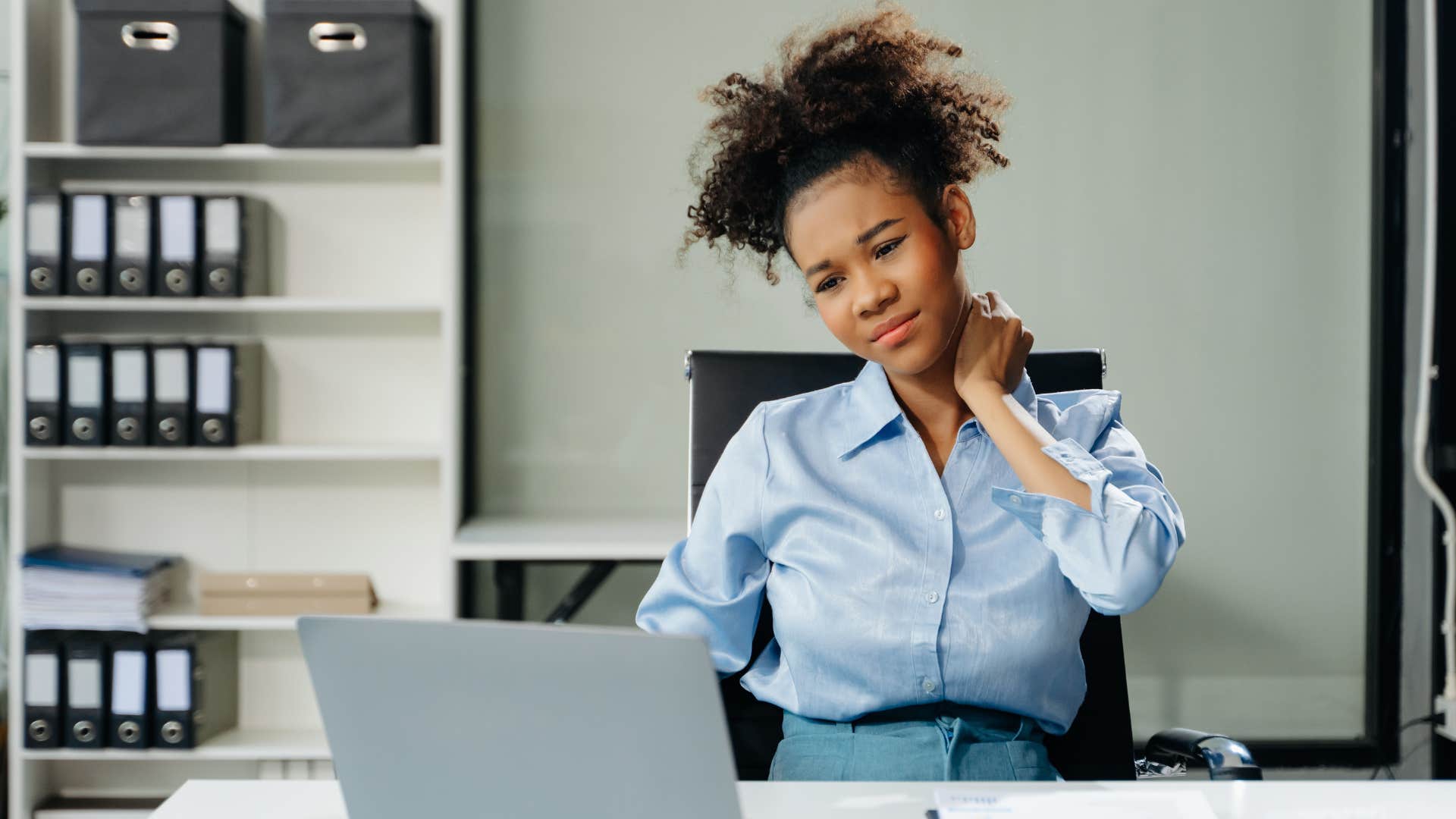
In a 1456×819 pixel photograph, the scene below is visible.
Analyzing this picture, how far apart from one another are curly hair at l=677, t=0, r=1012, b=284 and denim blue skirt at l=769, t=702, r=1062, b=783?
48 centimetres

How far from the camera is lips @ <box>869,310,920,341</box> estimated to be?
1109mm

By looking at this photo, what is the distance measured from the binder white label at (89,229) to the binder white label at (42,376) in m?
0.19

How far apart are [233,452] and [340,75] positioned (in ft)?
2.54

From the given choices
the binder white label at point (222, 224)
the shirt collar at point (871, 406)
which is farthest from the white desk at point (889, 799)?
the binder white label at point (222, 224)

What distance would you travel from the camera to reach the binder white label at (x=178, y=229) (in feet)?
7.31

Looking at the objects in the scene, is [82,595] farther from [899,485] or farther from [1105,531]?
[1105,531]

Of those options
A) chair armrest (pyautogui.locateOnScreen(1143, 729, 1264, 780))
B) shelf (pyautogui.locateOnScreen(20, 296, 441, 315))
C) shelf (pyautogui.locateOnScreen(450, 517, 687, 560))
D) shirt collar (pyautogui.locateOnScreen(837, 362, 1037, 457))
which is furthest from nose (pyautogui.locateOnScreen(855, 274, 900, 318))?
shelf (pyautogui.locateOnScreen(20, 296, 441, 315))

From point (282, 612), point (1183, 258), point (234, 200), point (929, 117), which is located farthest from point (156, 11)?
point (1183, 258)

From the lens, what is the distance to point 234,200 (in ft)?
7.37

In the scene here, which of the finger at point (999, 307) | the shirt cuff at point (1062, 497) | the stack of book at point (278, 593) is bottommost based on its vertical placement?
the stack of book at point (278, 593)

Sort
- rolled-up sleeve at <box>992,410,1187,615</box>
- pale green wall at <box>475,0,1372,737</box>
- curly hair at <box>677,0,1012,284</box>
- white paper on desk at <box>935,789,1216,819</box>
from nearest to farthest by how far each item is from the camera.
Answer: white paper on desk at <box>935,789,1216,819</box>
rolled-up sleeve at <box>992,410,1187,615</box>
curly hair at <box>677,0,1012,284</box>
pale green wall at <box>475,0,1372,737</box>

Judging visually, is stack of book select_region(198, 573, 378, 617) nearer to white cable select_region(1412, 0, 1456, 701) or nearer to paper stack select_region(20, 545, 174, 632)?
paper stack select_region(20, 545, 174, 632)

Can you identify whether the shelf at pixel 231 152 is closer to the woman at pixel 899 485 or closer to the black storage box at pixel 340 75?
the black storage box at pixel 340 75

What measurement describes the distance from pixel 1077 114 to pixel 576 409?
1290mm
